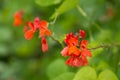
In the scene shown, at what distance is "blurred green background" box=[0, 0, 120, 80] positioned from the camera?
1.78m

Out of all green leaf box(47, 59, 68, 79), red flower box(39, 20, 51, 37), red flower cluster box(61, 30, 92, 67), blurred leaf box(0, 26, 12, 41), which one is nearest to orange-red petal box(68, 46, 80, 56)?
red flower cluster box(61, 30, 92, 67)

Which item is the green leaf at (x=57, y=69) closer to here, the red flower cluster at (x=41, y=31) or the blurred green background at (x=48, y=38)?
the blurred green background at (x=48, y=38)

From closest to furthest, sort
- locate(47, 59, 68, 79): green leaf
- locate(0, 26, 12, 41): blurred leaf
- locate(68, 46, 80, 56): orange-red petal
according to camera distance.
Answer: locate(68, 46, 80, 56): orange-red petal → locate(47, 59, 68, 79): green leaf → locate(0, 26, 12, 41): blurred leaf

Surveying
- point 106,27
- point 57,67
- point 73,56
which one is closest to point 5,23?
point 106,27

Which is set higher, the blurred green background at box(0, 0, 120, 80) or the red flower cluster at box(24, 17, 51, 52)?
the red flower cluster at box(24, 17, 51, 52)

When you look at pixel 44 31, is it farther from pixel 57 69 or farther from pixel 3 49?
pixel 3 49

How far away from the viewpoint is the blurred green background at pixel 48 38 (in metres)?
1.78

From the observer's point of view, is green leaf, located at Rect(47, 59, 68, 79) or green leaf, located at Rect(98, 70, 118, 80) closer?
green leaf, located at Rect(98, 70, 118, 80)

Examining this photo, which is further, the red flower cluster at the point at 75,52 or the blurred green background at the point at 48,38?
the blurred green background at the point at 48,38

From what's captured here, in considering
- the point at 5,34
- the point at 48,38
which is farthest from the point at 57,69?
the point at 5,34

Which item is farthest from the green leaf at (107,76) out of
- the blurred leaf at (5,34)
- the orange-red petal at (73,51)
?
the blurred leaf at (5,34)

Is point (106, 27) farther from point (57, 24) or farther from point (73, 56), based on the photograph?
point (73, 56)

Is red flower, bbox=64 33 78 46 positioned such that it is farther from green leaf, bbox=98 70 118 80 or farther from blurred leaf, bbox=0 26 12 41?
blurred leaf, bbox=0 26 12 41

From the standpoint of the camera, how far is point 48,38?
2.42m
